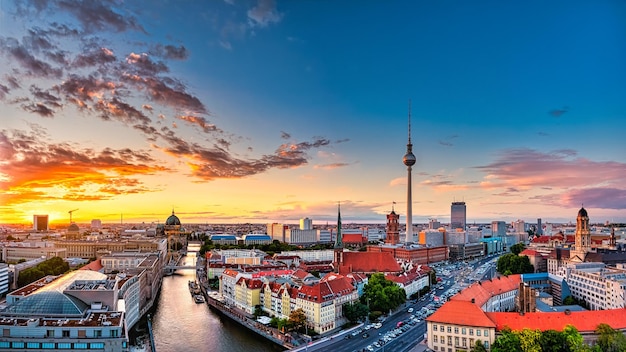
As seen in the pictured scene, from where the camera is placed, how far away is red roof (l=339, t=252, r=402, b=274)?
1529 inches

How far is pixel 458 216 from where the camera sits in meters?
126

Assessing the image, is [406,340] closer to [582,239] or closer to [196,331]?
[196,331]

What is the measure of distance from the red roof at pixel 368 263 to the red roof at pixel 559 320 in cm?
1986

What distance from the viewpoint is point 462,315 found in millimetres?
19062

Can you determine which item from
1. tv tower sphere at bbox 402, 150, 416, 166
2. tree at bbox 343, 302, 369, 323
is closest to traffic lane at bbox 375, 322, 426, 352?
tree at bbox 343, 302, 369, 323

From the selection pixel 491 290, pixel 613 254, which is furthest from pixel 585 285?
pixel 613 254

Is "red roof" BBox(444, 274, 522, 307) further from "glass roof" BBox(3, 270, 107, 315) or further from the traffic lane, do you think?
"glass roof" BBox(3, 270, 107, 315)

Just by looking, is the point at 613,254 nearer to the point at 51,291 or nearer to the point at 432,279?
the point at 432,279

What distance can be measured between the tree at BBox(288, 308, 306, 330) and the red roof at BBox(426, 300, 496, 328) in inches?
266

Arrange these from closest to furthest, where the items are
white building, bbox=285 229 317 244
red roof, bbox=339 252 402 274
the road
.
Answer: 1. the road
2. red roof, bbox=339 252 402 274
3. white building, bbox=285 229 317 244

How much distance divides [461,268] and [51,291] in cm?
4400

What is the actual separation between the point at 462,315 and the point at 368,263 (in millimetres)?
20534

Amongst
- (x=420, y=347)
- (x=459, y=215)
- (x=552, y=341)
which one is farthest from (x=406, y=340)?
(x=459, y=215)

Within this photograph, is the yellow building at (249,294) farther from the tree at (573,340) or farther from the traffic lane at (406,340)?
the tree at (573,340)
